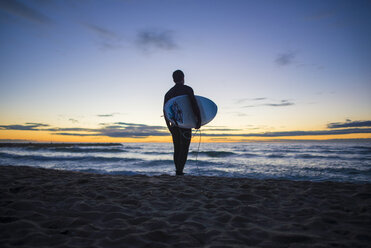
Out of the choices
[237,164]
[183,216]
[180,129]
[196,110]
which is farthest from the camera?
[237,164]

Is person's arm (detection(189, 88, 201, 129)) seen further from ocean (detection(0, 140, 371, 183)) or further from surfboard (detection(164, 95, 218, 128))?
ocean (detection(0, 140, 371, 183))

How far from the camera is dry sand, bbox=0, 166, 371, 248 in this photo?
173 centimetres

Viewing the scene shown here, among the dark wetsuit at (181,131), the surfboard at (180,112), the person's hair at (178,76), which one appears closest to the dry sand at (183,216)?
the dark wetsuit at (181,131)

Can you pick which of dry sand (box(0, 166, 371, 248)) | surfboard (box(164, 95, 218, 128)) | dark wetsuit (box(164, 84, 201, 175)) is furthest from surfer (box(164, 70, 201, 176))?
dry sand (box(0, 166, 371, 248))

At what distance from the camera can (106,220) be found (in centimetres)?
221

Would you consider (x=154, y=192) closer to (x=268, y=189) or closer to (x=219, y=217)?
(x=219, y=217)

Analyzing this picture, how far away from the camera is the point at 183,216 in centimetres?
235

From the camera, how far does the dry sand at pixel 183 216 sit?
1.73 meters

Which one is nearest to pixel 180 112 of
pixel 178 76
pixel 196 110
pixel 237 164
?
pixel 196 110

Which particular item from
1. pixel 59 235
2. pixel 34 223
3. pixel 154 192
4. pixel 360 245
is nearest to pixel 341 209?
pixel 360 245

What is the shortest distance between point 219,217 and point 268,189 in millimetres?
1769

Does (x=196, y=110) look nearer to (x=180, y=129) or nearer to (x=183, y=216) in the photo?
(x=180, y=129)

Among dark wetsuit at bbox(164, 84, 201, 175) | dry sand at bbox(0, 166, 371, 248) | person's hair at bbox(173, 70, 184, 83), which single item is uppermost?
person's hair at bbox(173, 70, 184, 83)

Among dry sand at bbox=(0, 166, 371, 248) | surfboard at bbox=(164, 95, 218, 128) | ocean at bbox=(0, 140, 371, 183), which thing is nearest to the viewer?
dry sand at bbox=(0, 166, 371, 248)
